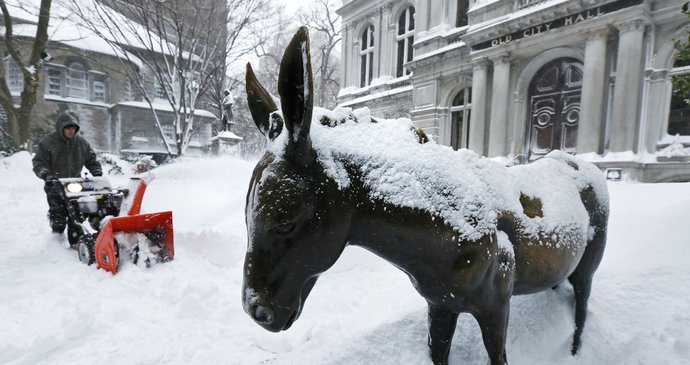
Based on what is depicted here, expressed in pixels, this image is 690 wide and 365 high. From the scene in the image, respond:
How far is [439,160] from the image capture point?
1.38 metres

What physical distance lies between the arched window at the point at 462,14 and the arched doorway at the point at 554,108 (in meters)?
4.41

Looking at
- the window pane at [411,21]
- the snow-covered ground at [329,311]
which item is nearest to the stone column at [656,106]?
the snow-covered ground at [329,311]

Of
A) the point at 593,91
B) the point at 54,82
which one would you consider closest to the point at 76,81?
the point at 54,82

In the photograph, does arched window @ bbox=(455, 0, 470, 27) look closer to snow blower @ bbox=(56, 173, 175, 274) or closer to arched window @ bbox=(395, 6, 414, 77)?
arched window @ bbox=(395, 6, 414, 77)

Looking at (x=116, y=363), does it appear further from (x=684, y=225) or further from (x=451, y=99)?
(x=451, y=99)

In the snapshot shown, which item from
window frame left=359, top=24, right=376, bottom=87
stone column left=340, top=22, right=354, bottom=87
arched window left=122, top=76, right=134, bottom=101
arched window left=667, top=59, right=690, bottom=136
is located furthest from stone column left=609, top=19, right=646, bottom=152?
arched window left=122, top=76, right=134, bottom=101

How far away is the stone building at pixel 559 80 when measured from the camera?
8477mm

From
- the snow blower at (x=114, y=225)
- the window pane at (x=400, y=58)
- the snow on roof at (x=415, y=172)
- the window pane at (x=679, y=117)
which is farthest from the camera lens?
the window pane at (x=400, y=58)

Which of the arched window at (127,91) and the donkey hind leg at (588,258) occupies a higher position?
the arched window at (127,91)

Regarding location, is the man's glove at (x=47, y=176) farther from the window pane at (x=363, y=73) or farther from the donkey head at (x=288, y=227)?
the window pane at (x=363, y=73)

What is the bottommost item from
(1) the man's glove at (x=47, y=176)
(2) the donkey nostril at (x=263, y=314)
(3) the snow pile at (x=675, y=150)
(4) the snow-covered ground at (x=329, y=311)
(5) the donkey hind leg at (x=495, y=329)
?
(4) the snow-covered ground at (x=329, y=311)

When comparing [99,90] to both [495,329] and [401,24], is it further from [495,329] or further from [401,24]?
[495,329]

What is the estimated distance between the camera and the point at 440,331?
1785mm

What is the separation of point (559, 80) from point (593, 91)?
1.63 m
